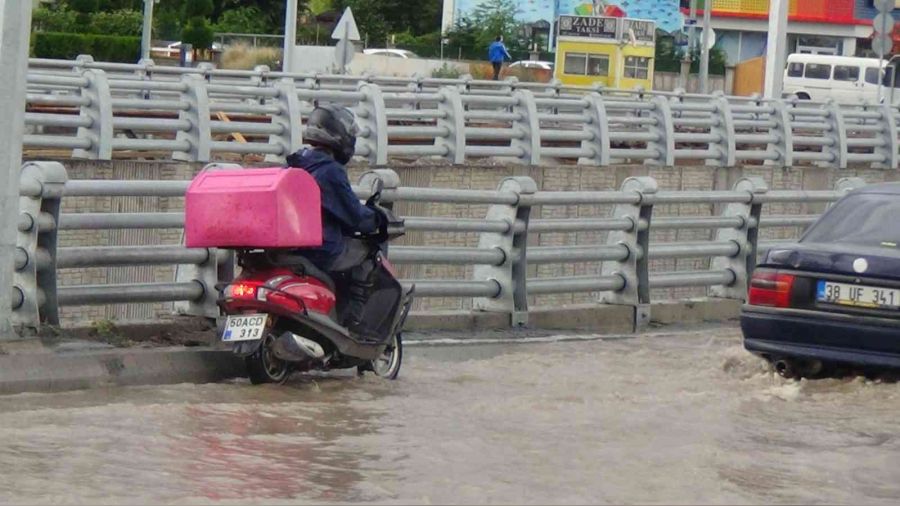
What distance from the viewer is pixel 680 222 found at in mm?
15797

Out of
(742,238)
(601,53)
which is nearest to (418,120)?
(742,238)

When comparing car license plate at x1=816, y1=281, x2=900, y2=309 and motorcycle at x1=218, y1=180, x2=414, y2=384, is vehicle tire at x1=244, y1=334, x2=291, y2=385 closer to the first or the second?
motorcycle at x1=218, y1=180, x2=414, y2=384

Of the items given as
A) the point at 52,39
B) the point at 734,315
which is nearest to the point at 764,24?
the point at 52,39

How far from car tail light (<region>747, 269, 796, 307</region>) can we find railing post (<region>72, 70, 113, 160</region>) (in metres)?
8.92

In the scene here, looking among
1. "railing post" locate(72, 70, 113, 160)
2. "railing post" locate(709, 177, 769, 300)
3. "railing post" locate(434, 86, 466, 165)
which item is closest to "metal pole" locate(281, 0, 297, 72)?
"railing post" locate(434, 86, 466, 165)

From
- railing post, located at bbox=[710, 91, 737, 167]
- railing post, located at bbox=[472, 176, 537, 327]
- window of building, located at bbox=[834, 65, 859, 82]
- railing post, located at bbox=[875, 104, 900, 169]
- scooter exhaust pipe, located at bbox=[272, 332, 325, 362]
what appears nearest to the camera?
scooter exhaust pipe, located at bbox=[272, 332, 325, 362]

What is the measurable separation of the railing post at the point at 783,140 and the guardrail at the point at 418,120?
0.02 m

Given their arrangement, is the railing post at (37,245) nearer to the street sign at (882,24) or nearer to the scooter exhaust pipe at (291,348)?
the scooter exhaust pipe at (291,348)

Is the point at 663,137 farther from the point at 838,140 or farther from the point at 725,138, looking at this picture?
the point at 838,140

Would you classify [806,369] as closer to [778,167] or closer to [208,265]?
[208,265]

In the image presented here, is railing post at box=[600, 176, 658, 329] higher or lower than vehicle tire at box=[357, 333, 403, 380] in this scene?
higher

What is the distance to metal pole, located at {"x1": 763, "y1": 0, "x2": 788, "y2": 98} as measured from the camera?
32562 millimetres

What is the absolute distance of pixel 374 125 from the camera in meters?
21.5

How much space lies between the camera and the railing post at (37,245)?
10312 millimetres
